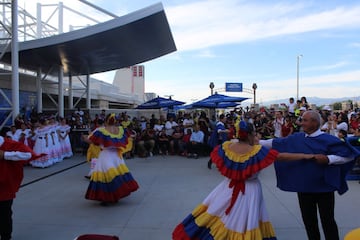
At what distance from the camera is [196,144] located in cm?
1350

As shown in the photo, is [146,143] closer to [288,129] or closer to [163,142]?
[163,142]

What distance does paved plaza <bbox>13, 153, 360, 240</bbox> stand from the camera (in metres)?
5.15

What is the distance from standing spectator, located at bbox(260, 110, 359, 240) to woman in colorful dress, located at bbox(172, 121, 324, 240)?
0.19 m

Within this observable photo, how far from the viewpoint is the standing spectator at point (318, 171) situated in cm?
380

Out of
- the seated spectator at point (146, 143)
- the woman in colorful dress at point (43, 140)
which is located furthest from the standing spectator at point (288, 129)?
the woman in colorful dress at point (43, 140)

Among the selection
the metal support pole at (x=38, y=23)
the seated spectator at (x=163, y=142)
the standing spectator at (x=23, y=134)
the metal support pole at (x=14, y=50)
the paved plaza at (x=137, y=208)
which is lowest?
the paved plaza at (x=137, y=208)

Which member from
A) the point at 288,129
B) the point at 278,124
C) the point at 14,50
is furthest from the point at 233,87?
the point at 14,50

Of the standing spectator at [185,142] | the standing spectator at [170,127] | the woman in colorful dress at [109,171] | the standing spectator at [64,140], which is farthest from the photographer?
the standing spectator at [170,127]

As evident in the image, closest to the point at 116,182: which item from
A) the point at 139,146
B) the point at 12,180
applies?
the point at 12,180

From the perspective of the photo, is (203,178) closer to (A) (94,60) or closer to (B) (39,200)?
(B) (39,200)

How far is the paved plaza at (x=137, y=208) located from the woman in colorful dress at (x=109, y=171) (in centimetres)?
25

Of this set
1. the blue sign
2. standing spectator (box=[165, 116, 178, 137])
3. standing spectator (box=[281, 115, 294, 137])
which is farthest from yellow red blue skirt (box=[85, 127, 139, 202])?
the blue sign

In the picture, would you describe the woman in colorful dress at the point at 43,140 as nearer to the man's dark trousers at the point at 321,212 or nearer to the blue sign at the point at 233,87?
the man's dark trousers at the point at 321,212

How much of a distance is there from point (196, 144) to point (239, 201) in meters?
9.76
